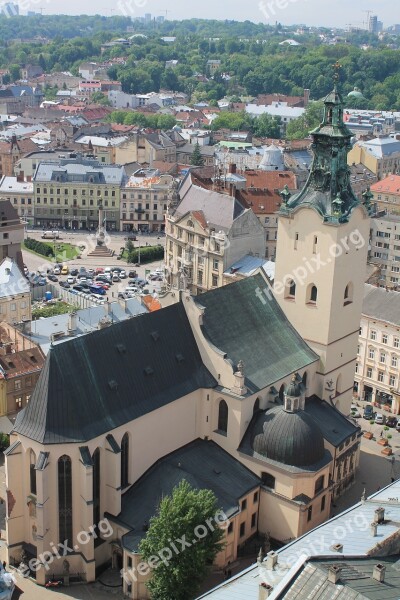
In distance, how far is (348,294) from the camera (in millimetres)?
62625

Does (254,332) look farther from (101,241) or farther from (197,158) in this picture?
(197,158)

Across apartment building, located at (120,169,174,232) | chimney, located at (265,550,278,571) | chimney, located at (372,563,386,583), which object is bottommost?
apartment building, located at (120,169,174,232)

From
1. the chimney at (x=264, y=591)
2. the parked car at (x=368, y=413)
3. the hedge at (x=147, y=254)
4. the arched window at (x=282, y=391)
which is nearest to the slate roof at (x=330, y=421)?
the arched window at (x=282, y=391)

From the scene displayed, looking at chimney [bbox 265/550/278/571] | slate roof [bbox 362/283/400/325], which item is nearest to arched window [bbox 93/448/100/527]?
chimney [bbox 265/550/278/571]

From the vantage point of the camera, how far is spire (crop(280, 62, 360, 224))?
59000 mm

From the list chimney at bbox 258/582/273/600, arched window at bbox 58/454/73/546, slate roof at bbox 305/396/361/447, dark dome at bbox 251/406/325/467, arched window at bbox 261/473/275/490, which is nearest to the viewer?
chimney at bbox 258/582/273/600

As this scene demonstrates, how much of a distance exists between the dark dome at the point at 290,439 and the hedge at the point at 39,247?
7877cm

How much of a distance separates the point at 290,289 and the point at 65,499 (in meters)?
23.0

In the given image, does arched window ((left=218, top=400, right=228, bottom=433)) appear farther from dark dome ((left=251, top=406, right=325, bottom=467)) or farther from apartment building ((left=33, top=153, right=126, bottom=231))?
apartment building ((left=33, top=153, right=126, bottom=231))

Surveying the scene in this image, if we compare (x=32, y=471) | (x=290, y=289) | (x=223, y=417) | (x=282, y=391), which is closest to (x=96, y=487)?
(x=32, y=471)

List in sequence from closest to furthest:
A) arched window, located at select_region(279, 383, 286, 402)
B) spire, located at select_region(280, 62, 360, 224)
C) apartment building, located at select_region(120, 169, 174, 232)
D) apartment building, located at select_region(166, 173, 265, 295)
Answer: spire, located at select_region(280, 62, 360, 224) → arched window, located at select_region(279, 383, 286, 402) → apartment building, located at select_region(166, 173, 265, 295) → apartment building, located at select_region(120, 169, 174, 232)

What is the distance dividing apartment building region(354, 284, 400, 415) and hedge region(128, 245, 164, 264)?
52509mm

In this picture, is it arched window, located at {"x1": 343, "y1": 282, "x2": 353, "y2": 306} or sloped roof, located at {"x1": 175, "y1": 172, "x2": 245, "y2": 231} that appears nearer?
arched window, located at {"x1": 343, "y1": 282, "x2": 353, "y2": 306}

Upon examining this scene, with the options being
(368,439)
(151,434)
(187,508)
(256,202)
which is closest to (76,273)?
(256,202)
